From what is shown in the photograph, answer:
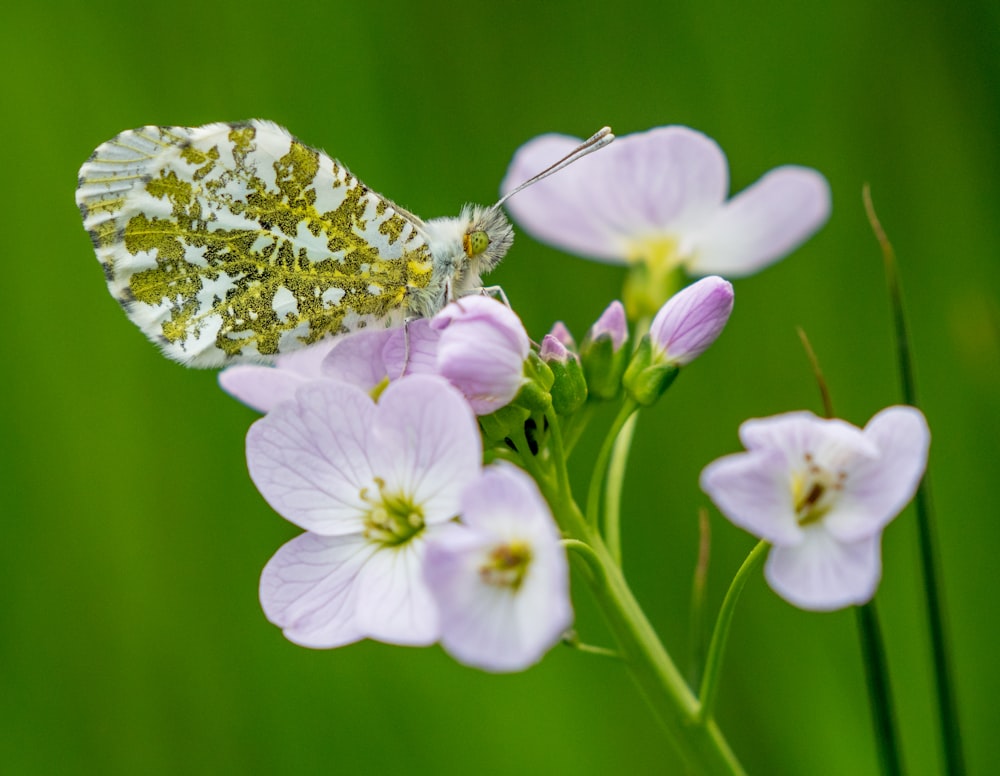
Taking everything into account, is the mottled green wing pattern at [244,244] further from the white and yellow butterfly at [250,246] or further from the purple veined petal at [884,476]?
the purple veined petal at [884,476]

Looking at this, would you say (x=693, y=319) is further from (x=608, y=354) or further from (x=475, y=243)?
(x=475, y=243)

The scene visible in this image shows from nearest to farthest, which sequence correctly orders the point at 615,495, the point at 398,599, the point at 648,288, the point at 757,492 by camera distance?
the point at 757,492
the point at 398,599
the point at 615,495
the point at 648,288

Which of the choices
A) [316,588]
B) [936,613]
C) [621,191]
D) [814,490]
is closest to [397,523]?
[316,588]

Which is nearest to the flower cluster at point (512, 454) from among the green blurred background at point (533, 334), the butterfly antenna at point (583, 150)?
the butterfly antenna at point (583, 150)

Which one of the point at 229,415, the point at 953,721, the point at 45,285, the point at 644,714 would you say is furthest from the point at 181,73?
the point at 953,721

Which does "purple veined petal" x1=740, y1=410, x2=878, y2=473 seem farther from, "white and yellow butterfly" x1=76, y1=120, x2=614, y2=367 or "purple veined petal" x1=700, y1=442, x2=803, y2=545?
"white and yellow butterfly" x1=76, y1=120, x2=614, y2=367

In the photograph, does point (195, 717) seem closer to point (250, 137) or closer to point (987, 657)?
point (250, 137)
